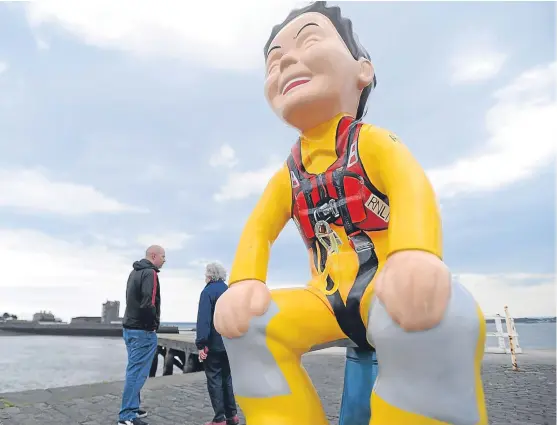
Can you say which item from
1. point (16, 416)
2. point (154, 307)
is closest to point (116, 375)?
point (16, 416)

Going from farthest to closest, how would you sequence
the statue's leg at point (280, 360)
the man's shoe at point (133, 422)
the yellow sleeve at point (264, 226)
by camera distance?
the man's shoe at point (133, 422)
the yellow sleeve at point (264, 226)
the statue's leg at point (280, 360)

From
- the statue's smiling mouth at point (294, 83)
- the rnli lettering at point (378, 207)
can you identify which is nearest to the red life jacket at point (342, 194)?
the rnli lettering at point (378, 207)

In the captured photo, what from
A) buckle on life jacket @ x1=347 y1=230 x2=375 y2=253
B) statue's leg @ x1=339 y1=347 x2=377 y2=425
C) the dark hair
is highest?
the dark hair

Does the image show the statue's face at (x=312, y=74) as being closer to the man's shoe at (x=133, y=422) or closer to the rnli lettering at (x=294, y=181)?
the rnli lettering at (x=294, y=181)

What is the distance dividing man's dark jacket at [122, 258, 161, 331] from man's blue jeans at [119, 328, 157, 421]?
0.08 metres

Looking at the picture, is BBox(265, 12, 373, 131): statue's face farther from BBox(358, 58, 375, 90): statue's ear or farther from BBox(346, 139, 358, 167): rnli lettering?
BBox(346, 139, 358, 167): rnli lettering

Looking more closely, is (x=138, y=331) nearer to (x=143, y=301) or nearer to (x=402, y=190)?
(x=143, y=301)

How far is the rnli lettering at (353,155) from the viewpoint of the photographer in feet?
5.38

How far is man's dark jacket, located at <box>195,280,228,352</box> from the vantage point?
12.2ft

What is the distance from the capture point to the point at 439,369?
3.92ft

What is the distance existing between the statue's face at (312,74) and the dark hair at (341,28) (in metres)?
0.04

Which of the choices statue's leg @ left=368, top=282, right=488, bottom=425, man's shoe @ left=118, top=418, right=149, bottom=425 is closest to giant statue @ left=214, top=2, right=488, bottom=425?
statue's leg @ left=368, top=282, right=488, bottom=425

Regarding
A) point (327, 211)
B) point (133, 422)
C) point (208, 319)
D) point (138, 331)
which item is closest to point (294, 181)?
point (327, 211)

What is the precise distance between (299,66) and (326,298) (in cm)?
93
